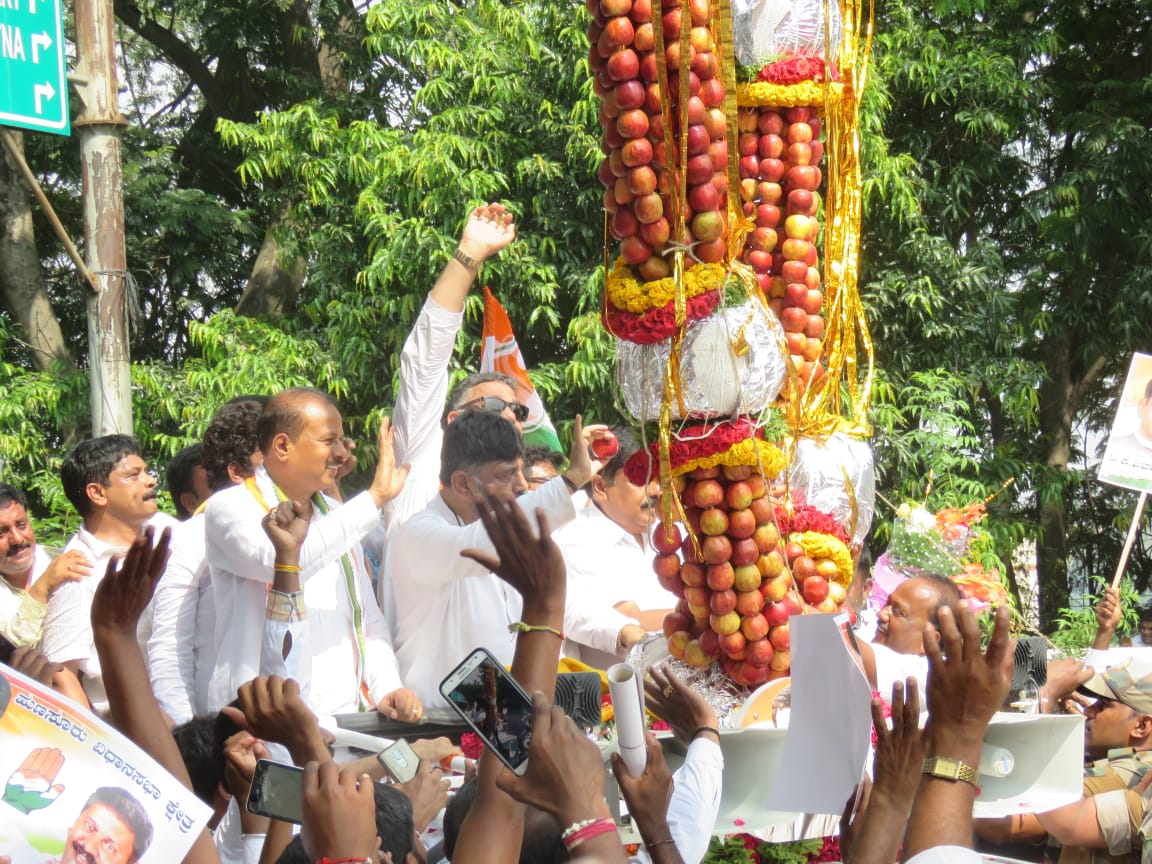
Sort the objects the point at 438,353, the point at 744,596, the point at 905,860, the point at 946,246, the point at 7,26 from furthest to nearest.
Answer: the point at 946,246
the point at 438,353
the point at 7,26
the point at 744,596
the point at 905,860

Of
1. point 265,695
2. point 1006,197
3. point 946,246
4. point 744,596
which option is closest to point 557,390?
point 946,246

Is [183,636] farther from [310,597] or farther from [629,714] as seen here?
[629,714]

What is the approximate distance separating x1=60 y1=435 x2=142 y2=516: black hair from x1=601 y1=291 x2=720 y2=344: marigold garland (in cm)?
181

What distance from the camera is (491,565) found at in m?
2.19

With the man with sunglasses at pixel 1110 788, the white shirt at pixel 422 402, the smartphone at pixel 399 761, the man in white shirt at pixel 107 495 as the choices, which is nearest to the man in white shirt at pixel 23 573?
the man in white shirt at pixel 107 495

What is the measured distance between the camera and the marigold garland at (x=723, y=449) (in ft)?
9.97

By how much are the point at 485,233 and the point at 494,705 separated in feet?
9.47

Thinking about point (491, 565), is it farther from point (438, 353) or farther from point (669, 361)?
point (438, 353)

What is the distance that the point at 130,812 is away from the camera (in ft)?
5.94

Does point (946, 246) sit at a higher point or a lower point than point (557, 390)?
higher

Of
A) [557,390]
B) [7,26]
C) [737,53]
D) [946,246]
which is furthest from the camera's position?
[946,246]

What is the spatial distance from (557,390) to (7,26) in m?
4.04

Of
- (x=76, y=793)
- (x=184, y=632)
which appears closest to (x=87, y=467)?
(x=184, y=632)

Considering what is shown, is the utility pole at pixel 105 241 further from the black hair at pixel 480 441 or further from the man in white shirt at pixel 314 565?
the black hair at pixel 480 441
